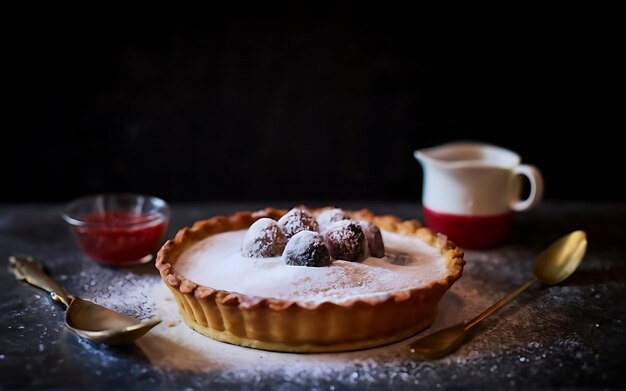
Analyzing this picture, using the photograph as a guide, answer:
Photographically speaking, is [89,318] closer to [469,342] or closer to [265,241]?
[265,241]

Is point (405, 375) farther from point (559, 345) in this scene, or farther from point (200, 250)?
point (200, 250)

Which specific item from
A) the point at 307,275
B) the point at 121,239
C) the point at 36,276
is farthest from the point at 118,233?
the point at 307,275

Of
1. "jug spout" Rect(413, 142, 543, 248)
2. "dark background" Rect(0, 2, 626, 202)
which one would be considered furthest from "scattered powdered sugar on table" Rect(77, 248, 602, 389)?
"dark background" Rect(0, 2, 626, 202)

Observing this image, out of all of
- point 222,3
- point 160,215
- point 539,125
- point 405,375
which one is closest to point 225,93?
point 222,3

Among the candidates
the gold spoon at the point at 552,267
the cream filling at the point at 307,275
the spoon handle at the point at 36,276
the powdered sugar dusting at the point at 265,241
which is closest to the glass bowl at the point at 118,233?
the spoon handle at the point at 36,276

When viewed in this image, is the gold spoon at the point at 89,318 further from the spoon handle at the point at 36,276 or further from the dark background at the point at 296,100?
the dark background at the point at 296,100
